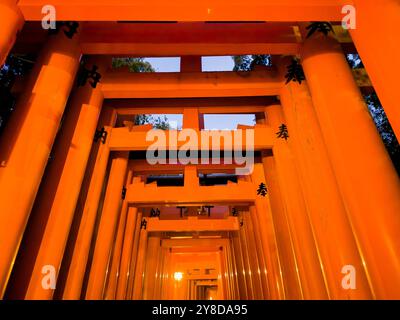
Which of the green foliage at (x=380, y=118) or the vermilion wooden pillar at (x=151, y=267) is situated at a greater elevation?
the green foliage at (x=380, y=118)

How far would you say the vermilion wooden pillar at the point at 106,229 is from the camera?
4.17m

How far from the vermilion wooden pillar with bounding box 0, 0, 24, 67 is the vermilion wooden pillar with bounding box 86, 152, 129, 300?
308 centimetres

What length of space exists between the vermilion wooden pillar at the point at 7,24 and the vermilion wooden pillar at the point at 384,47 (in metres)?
2.67

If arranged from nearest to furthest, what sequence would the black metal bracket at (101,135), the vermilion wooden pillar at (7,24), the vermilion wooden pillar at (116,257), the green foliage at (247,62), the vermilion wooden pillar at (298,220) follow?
the vermilion wooden pillar at (7,24)
the vermilion wooden pillar at (298,220)
the black metal bracket at (101,135)
the vermilion wooden pillar at (116,257)
the green foliage at (247,62)

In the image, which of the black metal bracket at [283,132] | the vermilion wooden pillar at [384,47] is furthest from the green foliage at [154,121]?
the vermilion wooden pillar at [384,47]

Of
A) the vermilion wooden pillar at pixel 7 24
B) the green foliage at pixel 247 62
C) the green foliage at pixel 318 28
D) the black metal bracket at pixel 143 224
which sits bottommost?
the vermilion wooden pillar at pixel 7 24

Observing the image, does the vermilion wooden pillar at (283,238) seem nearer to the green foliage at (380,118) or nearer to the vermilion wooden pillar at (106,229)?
the green foliage at (380,118)

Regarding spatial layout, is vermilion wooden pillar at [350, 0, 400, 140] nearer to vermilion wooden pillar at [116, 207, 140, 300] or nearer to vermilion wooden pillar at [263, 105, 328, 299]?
vermilion wooden pillar at [263, 105, 328, 299]

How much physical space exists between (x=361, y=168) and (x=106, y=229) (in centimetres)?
383

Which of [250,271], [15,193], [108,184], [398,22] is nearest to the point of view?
[398,22]

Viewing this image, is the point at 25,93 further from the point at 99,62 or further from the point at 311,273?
the point at 311,273

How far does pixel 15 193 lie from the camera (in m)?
2.24
